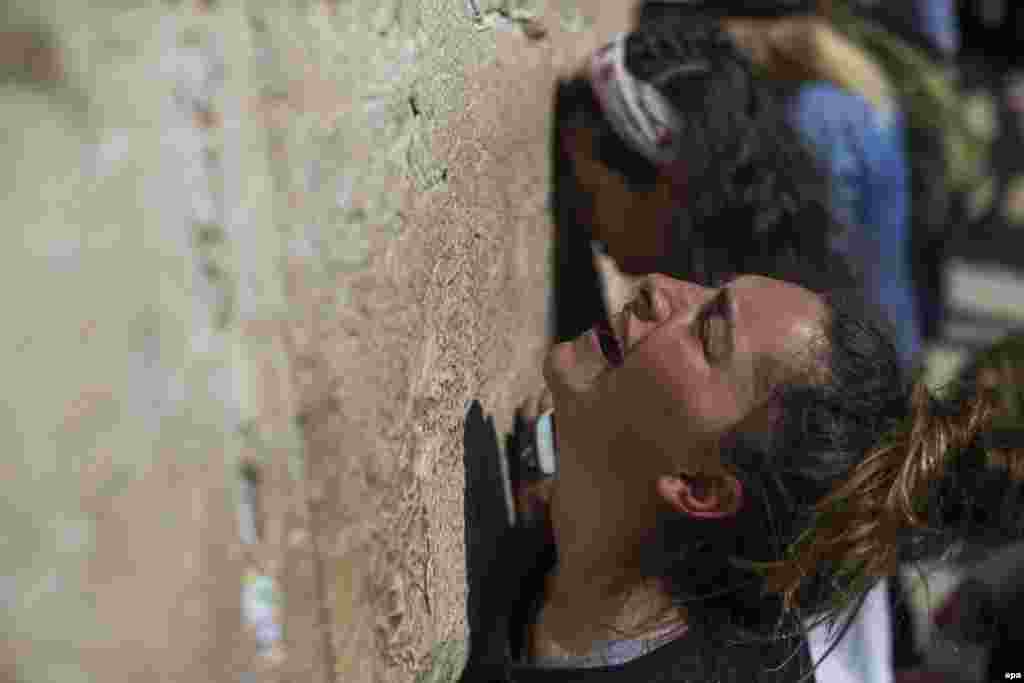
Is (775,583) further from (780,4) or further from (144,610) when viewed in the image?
(780,4)

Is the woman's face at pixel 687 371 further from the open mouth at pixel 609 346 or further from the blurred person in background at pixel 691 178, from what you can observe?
the blurred person in background at pixel 691 178

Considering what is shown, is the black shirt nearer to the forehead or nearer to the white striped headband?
the forehead

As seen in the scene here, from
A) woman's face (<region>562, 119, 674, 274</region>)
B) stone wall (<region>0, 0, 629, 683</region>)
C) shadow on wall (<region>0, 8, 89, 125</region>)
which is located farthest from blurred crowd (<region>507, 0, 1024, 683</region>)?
shadow on wall (<region>0, 8, 89, 125</region>)

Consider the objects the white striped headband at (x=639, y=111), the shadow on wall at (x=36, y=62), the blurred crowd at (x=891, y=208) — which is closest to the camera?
the shadow on wall at (x=36, y=62)

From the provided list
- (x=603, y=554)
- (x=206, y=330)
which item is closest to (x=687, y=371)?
(x=603, y=554)

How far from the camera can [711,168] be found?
7.20 feet

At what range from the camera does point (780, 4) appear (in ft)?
10.7

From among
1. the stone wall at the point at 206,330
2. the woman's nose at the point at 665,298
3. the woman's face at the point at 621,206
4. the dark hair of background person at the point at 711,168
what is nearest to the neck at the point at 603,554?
the woman's nose at the point at 665,298

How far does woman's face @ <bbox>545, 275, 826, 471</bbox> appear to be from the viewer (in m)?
1.36

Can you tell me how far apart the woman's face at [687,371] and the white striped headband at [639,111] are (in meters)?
0.77

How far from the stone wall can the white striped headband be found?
3.20 ft

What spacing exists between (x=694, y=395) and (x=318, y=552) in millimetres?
542

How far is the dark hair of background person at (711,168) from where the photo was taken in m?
2.18

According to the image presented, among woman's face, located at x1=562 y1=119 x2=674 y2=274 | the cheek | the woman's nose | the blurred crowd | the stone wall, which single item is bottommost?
the blurred crowd
